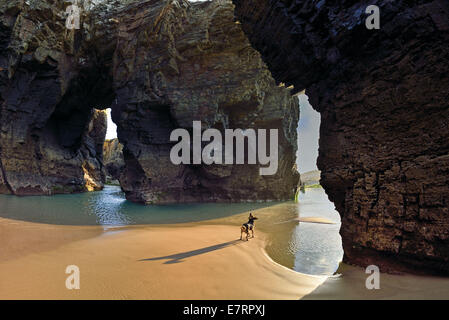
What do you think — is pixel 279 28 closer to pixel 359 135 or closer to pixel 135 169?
pixel 359 135

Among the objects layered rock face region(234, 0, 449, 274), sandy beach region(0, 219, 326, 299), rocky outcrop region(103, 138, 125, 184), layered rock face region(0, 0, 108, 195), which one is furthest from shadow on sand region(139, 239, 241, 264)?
rocky outcrop region(103, 138, 125, 184)

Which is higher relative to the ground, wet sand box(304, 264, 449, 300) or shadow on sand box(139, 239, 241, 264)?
wet sand box(304, 264, 449, 300)

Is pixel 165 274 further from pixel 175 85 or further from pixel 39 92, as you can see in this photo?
pixel 39 92

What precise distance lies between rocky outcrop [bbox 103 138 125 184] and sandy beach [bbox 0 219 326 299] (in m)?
53.8

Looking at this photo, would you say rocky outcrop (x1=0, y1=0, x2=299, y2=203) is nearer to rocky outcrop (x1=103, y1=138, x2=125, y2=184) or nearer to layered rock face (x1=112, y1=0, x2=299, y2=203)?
layered rock face (x1=112, y1=0, x2=299, y2=203)

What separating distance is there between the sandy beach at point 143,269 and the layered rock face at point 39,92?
74.6ft

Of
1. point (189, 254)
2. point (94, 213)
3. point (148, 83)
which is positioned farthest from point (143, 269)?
point (148, 83)

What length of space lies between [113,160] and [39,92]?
3980 centimetres

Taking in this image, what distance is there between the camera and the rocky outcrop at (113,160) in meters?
→ 58.8

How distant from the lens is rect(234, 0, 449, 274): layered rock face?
4414mm

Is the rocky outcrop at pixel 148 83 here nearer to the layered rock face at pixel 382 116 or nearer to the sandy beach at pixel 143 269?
the sandy beach at pixel 143 269

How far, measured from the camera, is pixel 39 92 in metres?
25.2

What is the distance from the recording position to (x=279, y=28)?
734 centimetres
